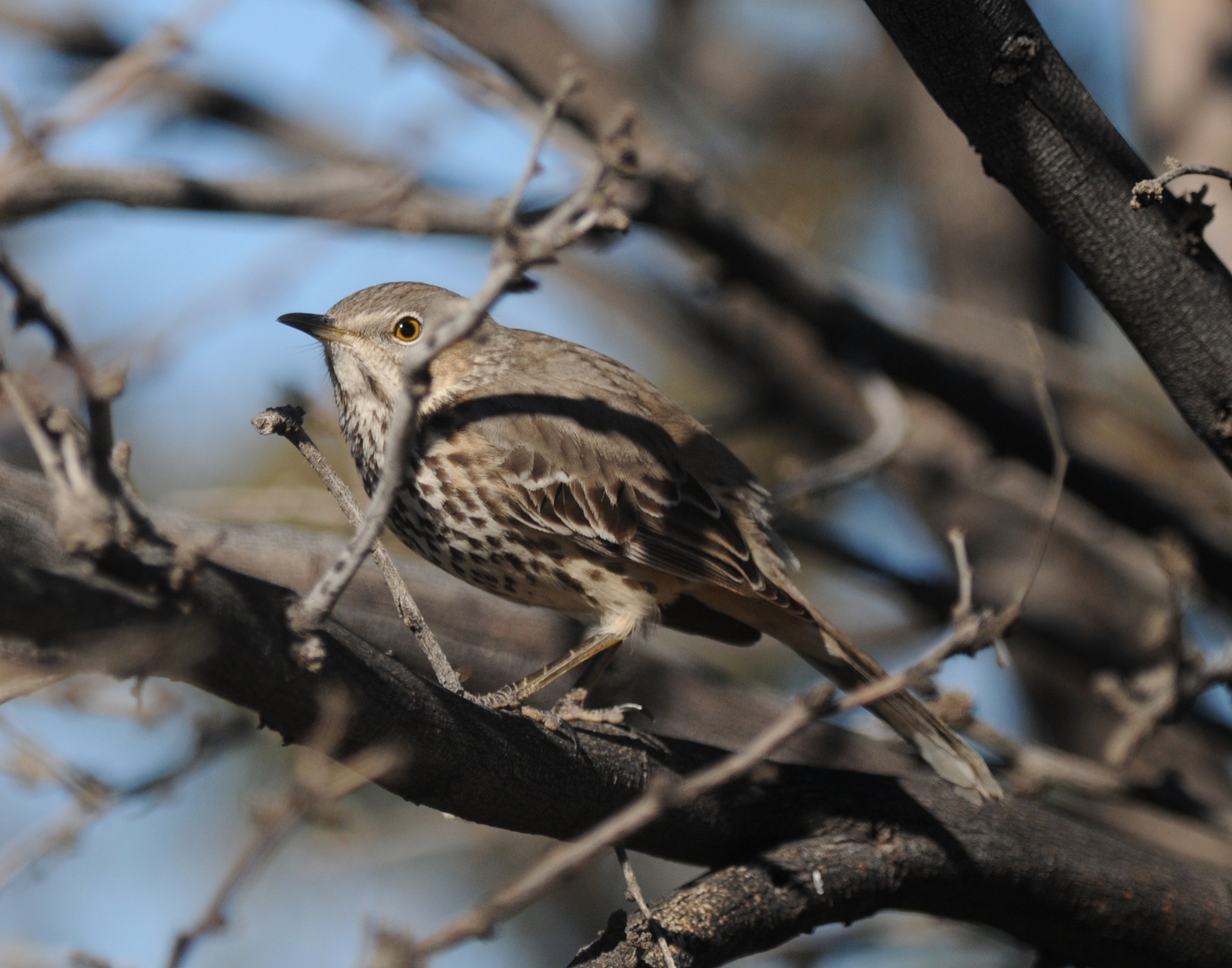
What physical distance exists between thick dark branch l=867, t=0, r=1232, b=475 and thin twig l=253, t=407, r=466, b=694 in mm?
1629

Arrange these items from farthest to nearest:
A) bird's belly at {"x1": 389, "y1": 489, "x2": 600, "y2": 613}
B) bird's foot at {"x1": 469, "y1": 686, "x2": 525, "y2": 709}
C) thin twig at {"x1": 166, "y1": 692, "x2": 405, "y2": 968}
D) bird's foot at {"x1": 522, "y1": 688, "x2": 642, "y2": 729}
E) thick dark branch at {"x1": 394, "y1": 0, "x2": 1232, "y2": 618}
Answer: thick dark branch at {"x1": 394, "y1": 0, "x2": 1232, "y2": 618} < bird's belly at {"x1": 389, "y1": 489, "x2": 600, "y2": 613} < bird's foot at {"x1": 469, "y1": 686, "x2": 525, "y2": 709} < bird's foot at {"x1": 522, "y1": 688, "x2": 642, "y2": 729} < thin twig at {"x1": 166, "y1": 692, "x2": 405, "y2": 968}

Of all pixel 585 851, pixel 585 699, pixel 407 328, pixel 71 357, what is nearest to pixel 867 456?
pixel 585 699

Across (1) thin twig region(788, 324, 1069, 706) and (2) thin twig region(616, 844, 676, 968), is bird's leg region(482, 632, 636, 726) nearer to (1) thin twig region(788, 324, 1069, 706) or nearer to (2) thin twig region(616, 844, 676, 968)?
(2) thin twig region(616, 844, 676, 968)

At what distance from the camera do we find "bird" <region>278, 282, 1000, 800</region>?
419cm

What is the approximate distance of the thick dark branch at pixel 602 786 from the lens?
1947 mm

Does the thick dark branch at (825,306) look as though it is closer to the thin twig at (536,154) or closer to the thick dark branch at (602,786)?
the thick dark branch at (602,786)

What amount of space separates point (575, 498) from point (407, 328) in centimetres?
95

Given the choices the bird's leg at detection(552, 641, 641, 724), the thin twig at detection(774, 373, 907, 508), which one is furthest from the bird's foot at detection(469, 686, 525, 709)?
the thin twig at detection(774, 373, 907, 508)

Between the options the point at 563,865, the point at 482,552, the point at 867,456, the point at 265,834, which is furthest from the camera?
the point at 867,456

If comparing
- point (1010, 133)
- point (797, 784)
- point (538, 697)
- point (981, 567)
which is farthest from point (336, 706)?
point (981, 567)

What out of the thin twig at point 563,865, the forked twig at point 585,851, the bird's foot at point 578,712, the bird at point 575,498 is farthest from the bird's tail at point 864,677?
the thin twig at point 563,865

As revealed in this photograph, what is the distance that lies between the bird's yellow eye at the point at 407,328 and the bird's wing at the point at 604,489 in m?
0.42

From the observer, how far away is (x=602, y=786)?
10.3 ft

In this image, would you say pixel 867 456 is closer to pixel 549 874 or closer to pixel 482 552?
pixel 482 552
